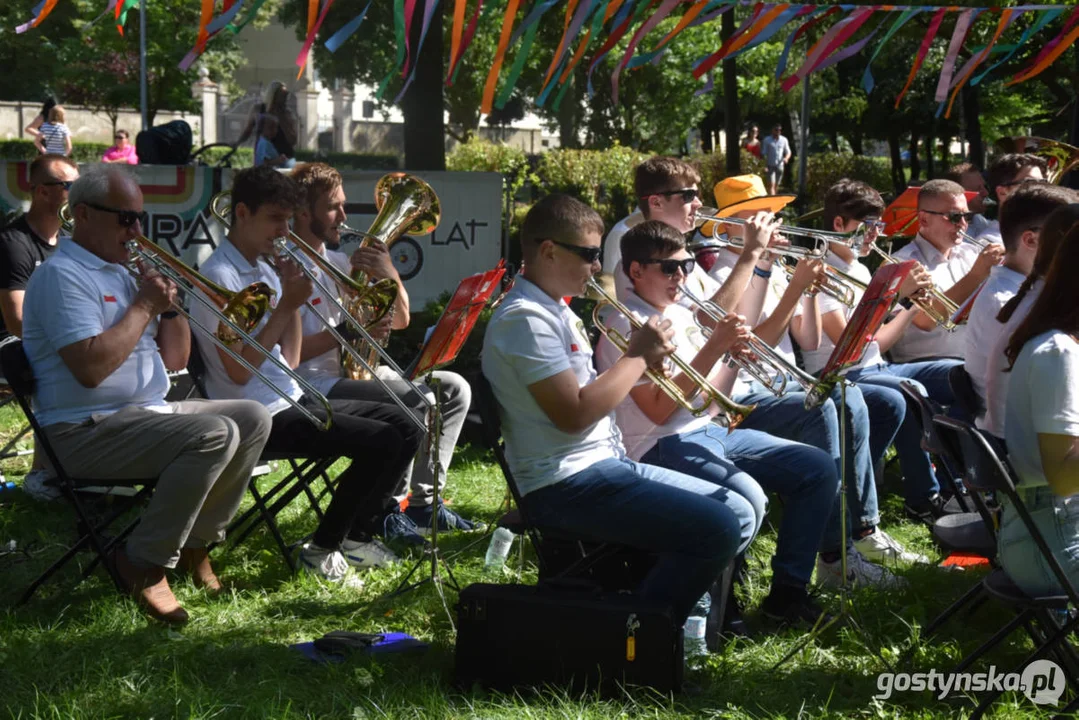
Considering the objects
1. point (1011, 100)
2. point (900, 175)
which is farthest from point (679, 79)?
point (1011, 100)

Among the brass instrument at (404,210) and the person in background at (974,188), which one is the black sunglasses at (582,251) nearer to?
the brass instrument at (404,210)

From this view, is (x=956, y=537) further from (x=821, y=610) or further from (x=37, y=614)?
(x=37, y=614)

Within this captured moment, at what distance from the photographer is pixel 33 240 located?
5352 millimetres

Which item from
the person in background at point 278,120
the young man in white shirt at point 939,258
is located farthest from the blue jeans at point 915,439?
the person in background at point 278,120

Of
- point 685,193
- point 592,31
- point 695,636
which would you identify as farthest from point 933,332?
point 695,636

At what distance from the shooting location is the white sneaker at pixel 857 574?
4391 millimetres

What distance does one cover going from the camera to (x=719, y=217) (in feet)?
16.1

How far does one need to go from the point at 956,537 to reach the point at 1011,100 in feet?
82.8

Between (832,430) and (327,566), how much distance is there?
1900 millimetres

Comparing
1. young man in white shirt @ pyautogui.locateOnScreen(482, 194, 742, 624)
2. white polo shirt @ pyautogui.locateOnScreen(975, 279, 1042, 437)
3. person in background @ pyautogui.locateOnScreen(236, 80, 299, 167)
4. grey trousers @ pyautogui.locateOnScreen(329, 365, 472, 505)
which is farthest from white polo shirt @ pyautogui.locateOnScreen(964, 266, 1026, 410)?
person in background @ pyautogui.locateOnScreen(236, 80, 299, 167)

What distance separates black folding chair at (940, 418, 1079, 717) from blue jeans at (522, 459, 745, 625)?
0.67m

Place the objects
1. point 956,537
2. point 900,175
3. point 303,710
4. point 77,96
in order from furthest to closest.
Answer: point 77,96 → point 900,175 → point 956,537 → point 303,710

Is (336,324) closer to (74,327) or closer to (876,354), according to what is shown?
(74,327)

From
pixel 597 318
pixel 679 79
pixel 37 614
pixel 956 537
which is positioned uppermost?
pixel 679 79
